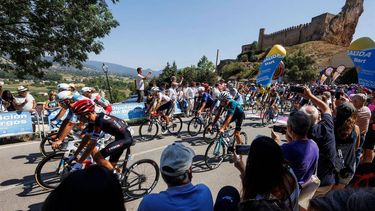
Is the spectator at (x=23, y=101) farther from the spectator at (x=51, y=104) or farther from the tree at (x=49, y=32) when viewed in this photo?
the tree at (x=49, y=32)

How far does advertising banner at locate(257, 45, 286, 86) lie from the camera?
285 inches

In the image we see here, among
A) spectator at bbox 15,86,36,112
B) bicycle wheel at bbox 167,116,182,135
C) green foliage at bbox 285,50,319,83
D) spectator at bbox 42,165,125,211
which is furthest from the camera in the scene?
green foliage at bbox 285,50,319,83

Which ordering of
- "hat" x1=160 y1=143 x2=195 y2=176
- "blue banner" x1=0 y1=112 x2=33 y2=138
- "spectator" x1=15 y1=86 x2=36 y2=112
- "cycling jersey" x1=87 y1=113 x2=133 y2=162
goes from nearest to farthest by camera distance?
"hat" x1=160 y1=143 x2=195 y2=176 < "cycling jersey" x1=87 y1=113 x2=133 y2=162 < "blue banner" x1=0 y1=112 x2=33 y2=138 < "spectator" x1=15 y1=86 x2=36 y2=112

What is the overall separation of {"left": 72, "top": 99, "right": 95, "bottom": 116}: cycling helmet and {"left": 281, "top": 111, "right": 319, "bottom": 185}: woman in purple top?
297 centimetres

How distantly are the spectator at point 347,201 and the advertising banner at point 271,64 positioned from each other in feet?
21.0

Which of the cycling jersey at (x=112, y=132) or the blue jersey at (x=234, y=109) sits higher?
the blue jersey at (x=234, y=109)

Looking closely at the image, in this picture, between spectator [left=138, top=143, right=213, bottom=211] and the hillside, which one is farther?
the hillside

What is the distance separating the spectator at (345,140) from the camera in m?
3.38

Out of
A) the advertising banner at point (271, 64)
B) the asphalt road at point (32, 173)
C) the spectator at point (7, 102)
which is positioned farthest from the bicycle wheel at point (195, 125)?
the spectator at point (7, 102)

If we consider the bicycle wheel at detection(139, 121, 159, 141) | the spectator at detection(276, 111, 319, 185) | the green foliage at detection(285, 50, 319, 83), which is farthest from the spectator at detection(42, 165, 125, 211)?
the green foliage at detection(285, 50, 319, 83)

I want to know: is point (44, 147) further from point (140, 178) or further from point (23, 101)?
point (140, 178)

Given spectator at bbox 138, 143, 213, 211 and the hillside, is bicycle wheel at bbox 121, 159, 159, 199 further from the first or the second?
the hillside

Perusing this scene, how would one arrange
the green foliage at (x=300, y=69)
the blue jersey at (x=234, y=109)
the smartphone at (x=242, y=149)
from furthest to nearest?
the green foliage at (x=300, y=69) → the blue jersey at (x=234, y=109) → the smartphone at (x=242, y=149)

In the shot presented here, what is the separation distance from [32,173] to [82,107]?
9.27ft
